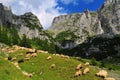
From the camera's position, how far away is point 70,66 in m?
57.2

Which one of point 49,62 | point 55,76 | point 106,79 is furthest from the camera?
point 49,62

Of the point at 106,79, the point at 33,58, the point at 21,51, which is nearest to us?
the point at 106,79

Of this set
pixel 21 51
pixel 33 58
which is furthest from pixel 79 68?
pixel 21 51

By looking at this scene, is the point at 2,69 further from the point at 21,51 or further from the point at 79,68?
the point at 21,51

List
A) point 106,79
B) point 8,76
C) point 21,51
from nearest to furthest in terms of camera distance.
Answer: point 8,76 → point 106,79 → point 21,51

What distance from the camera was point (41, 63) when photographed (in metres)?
61.9

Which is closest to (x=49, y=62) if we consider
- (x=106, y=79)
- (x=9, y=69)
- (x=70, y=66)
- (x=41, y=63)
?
(x=41, y=63)

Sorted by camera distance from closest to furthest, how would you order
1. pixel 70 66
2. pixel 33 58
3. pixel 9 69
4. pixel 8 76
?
pixel 8 76 → pixel 9 69 → pixel 70 66 → pixel 33 58

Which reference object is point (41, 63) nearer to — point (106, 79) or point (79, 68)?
point (79, 68)

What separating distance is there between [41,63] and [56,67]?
535cm

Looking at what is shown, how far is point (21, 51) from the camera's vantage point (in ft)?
251

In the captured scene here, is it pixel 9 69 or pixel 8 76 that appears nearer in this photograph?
pixel 8 76

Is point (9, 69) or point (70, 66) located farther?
point (70, 66)

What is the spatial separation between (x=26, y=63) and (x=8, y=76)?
980 inches
